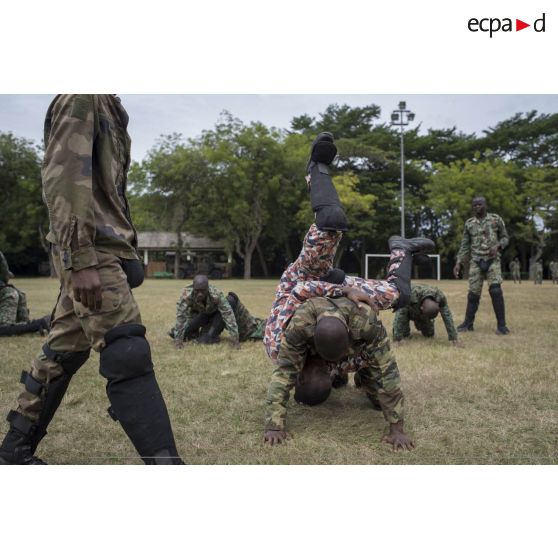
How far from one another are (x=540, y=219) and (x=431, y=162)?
26.7 ft

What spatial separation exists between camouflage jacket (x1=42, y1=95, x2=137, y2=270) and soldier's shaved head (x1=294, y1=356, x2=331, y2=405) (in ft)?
4.91

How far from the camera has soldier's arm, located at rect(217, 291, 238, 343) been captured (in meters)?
6.00

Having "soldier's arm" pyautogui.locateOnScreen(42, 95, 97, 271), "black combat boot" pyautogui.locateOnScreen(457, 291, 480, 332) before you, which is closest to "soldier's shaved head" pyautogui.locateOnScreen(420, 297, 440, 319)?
"black combat boot" pyautogui.locateOnScreen(457, 291, 480, 332)

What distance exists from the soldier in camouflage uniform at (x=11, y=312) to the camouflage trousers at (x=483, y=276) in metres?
6.18

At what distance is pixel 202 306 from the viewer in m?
6.30

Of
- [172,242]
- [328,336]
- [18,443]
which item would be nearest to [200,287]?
[328,336]

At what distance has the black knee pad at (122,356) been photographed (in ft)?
7.21

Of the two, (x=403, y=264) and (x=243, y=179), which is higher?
(x=243, y=179)

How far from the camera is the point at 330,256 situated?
13.0 ft

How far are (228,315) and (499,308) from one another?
4.10 m

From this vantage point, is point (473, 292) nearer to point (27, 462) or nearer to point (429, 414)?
point (429, 414)

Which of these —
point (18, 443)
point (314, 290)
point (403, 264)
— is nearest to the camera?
point (18, 443)

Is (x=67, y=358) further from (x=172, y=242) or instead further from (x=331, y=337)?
(x=172, y=242)

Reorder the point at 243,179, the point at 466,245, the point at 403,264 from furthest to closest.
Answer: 1. the point at 243,179
2. the point at 466,245
3. the point at 403,264
